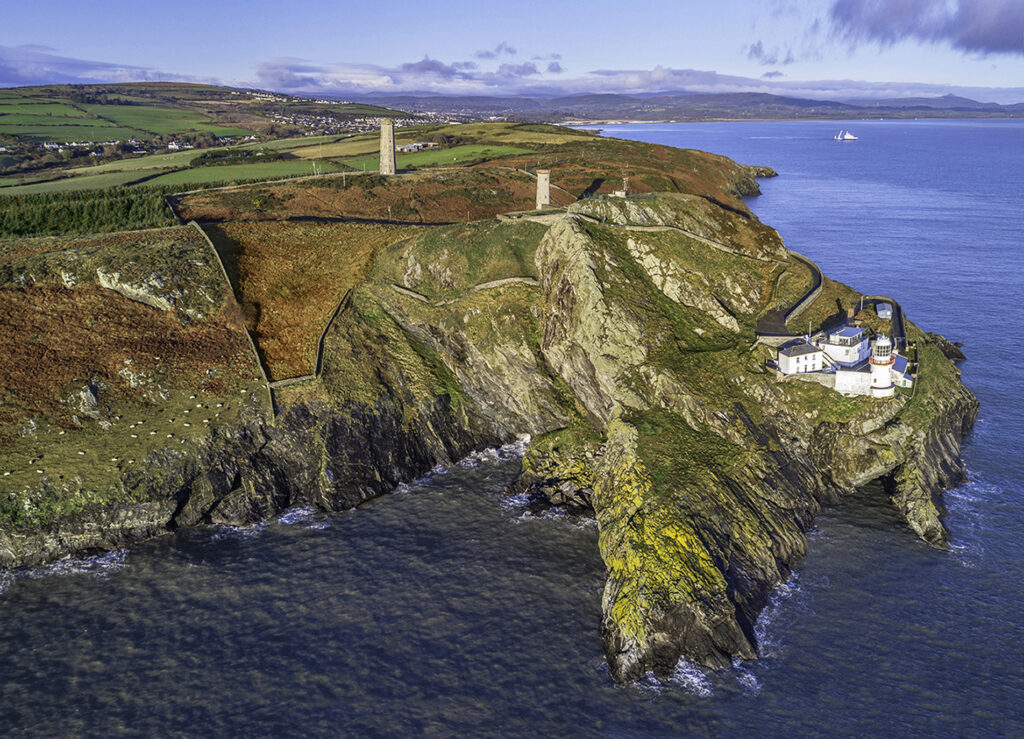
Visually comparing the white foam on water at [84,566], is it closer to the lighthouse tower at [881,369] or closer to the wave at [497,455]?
the wave at [497,455]

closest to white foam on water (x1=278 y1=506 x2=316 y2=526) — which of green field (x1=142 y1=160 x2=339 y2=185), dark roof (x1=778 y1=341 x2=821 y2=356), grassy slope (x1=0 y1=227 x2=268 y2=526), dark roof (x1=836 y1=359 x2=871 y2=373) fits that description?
grassy slope (x1=0 y1=227 x2=268 y2=526)

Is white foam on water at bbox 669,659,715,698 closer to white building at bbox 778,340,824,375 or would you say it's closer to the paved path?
white building at bbox 778,340,824,375

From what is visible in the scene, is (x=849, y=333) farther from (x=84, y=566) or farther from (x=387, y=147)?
(x=387, y=147)

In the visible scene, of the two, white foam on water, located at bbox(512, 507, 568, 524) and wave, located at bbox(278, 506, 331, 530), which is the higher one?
white foam on water, located at bbox(512, 507, 568, 524)

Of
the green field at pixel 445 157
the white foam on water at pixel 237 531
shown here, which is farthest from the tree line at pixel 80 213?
the green field at pixel 445 157

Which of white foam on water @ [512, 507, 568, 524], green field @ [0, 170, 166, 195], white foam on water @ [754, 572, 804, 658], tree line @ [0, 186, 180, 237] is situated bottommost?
white foam on water @ [754, 572, 804, 658]

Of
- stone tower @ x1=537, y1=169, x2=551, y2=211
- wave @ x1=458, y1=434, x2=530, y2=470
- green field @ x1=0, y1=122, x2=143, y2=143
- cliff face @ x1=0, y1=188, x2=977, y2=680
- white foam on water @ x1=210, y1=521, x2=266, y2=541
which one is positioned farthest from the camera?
green field @ x1=0, y1=122, x2=143, y2=143
